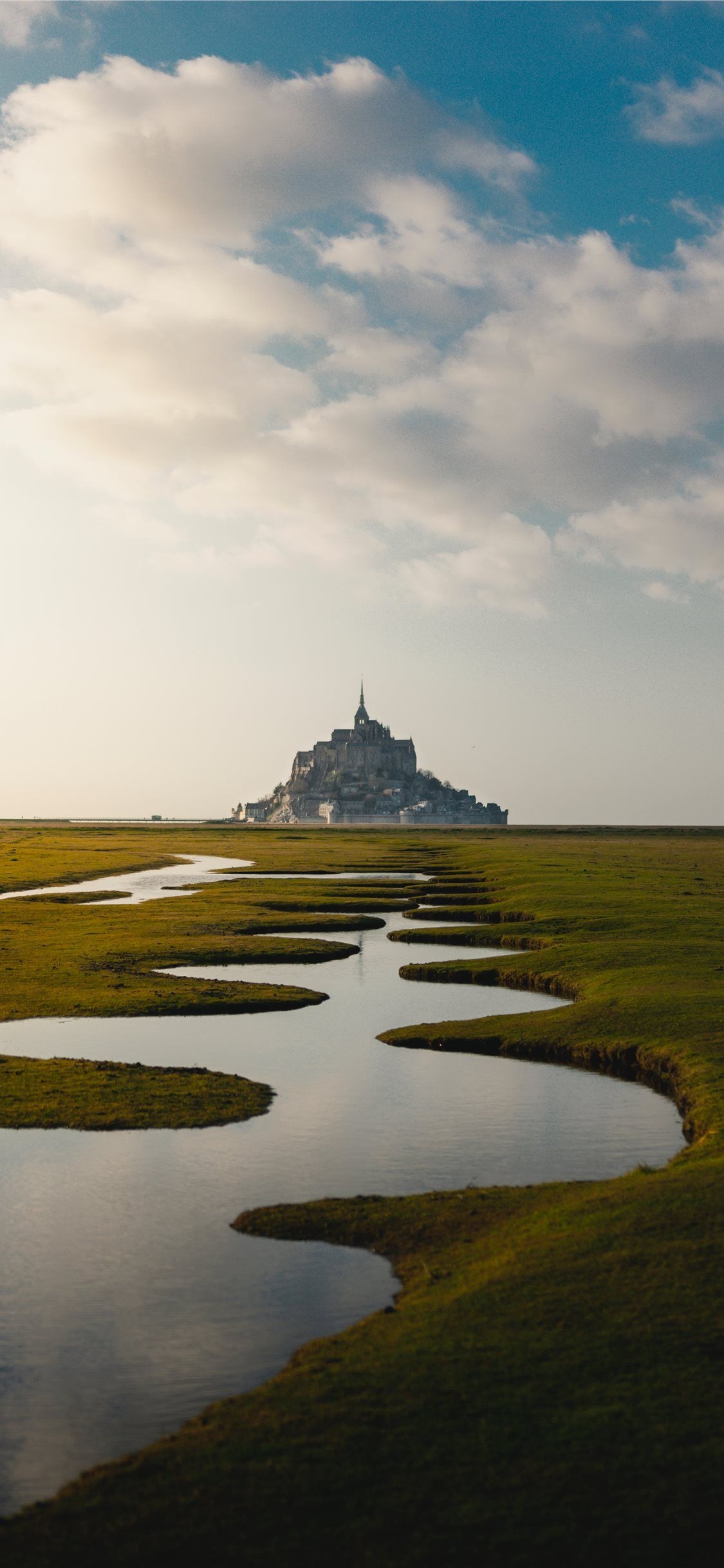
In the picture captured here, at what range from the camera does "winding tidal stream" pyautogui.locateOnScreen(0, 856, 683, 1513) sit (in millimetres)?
11516

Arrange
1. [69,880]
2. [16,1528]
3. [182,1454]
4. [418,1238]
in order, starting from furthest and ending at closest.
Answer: [69,880], [418,1238], [182,1454], [16,1528]

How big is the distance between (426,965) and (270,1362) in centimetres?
2805

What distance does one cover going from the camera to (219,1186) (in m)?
17.5

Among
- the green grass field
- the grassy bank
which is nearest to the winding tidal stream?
the grassy bank

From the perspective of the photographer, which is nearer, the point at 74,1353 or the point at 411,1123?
the point at 74,1353

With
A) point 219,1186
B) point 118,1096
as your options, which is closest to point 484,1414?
point 219,1186

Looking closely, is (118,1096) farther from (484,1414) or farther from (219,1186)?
(484,1414)

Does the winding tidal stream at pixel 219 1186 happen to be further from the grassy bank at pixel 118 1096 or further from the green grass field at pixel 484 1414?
the green grass field at pixel 484 1414

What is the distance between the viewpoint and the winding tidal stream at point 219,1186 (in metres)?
11.5

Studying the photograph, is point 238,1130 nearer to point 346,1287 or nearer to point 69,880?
point 346,1287

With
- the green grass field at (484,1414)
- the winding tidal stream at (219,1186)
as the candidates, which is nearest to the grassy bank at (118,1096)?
the winding tidal stream at (219,1186)

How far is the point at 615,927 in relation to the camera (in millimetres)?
45969

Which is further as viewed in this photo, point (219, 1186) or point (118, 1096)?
point (118, 1096)

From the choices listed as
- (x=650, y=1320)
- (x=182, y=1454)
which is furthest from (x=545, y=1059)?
(x=182, y=1454)
